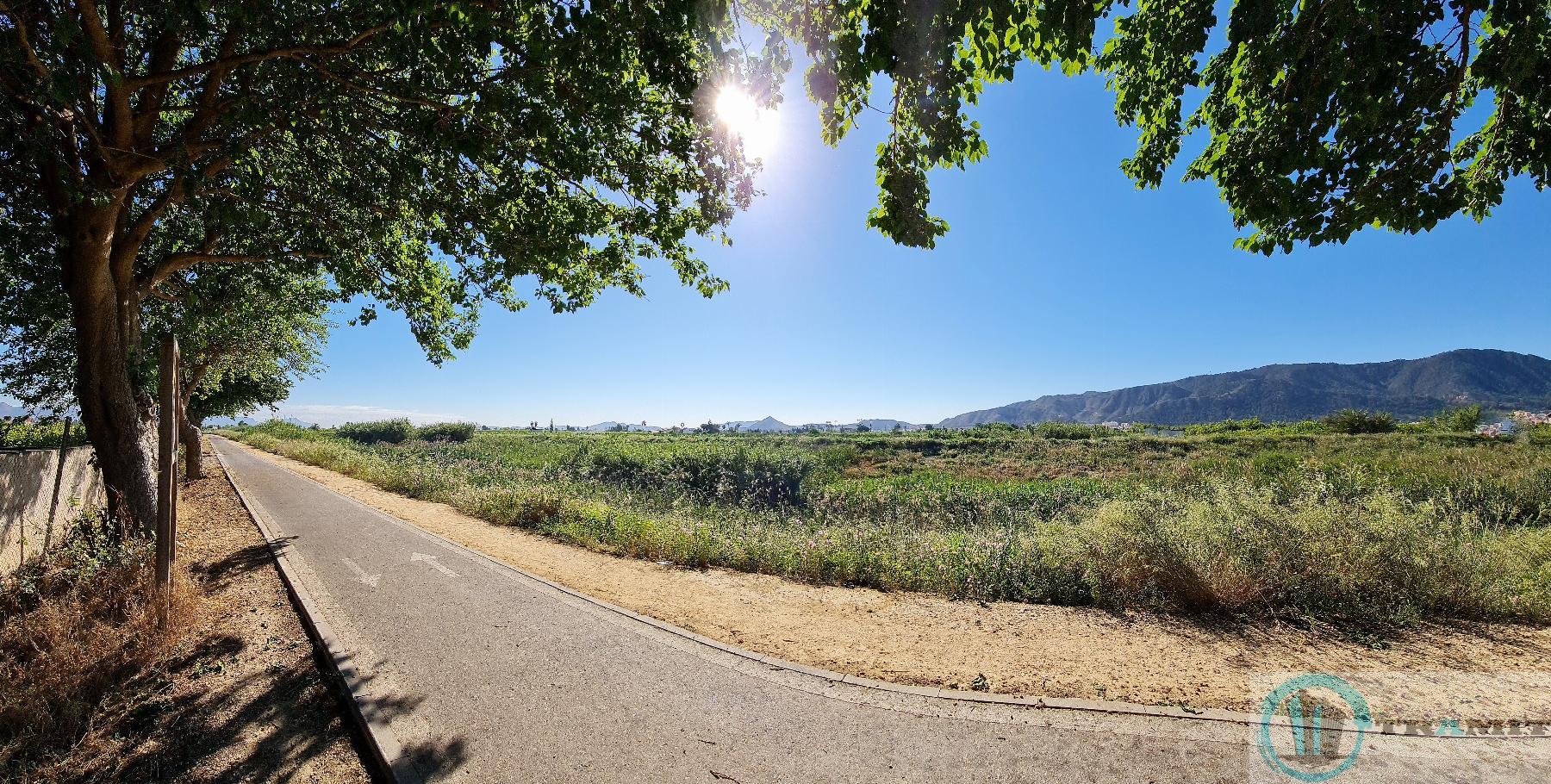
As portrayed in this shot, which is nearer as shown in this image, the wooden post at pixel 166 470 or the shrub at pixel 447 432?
the wooden post at pixel 166 470

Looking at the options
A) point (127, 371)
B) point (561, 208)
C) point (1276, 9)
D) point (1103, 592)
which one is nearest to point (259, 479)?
point (127, 371)

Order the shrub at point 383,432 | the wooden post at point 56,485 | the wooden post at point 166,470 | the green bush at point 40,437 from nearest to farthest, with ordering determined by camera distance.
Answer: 1. the wooden post at point 166,470
2. the wooden post at point 56,485
3. the green bush at point 40,437
4. the shrub at point 383,432

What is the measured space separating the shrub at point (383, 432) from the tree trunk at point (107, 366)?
235ft

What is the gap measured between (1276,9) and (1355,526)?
5923 mm

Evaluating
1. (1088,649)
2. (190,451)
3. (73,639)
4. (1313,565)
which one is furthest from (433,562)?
(190,451)

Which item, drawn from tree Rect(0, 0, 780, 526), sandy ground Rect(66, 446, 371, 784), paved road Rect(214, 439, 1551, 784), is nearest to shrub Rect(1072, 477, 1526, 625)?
paved road Rect(214, 439, 1551, 784)

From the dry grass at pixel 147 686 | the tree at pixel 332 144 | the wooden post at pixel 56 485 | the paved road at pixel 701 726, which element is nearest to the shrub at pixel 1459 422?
the paved road at pixel 701 726

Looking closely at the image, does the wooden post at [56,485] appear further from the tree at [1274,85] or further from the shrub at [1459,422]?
the shrub at [1459,422]

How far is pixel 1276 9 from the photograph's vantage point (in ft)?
12.0

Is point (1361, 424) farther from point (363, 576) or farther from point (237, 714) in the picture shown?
point (237, 714)

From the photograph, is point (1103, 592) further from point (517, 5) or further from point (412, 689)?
point (517, 5)

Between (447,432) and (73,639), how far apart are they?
80.8 m

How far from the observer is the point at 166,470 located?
5.15 meters

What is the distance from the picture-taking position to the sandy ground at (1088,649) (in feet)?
13.0
